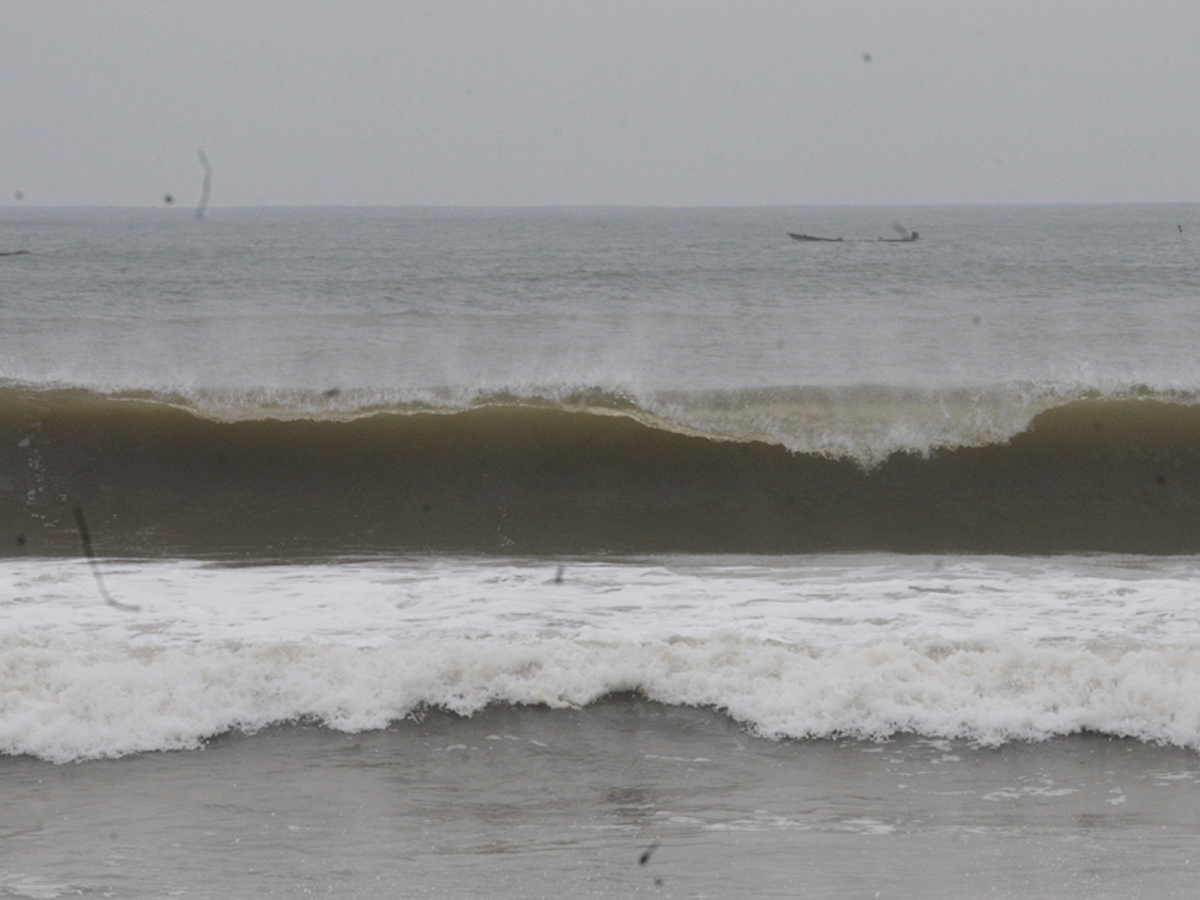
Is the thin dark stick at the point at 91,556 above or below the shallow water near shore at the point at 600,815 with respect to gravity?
above

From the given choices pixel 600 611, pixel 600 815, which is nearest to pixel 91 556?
pixel 600 611

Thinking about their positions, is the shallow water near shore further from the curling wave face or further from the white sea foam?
the curling wave face

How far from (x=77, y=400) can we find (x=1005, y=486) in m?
9.43

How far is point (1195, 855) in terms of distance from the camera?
14.3 ft

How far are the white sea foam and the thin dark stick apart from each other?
0.32ft

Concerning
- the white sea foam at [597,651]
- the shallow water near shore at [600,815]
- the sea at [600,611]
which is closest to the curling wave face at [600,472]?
the sea at [600,611]

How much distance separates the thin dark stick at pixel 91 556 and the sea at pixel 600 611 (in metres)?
0.06

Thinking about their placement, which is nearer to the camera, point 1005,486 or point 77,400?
point 1005,486

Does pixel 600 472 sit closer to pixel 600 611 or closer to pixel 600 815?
pixel 600 611

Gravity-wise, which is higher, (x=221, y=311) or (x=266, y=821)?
(x=221, y=311)

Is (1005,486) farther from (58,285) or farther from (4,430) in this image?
(58,285)

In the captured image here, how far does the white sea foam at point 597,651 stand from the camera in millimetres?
5512

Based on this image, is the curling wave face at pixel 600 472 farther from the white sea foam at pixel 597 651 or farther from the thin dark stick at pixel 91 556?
the white sea foam at pixel 597 651

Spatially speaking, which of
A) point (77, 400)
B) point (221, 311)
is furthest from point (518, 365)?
point (221, 311)
